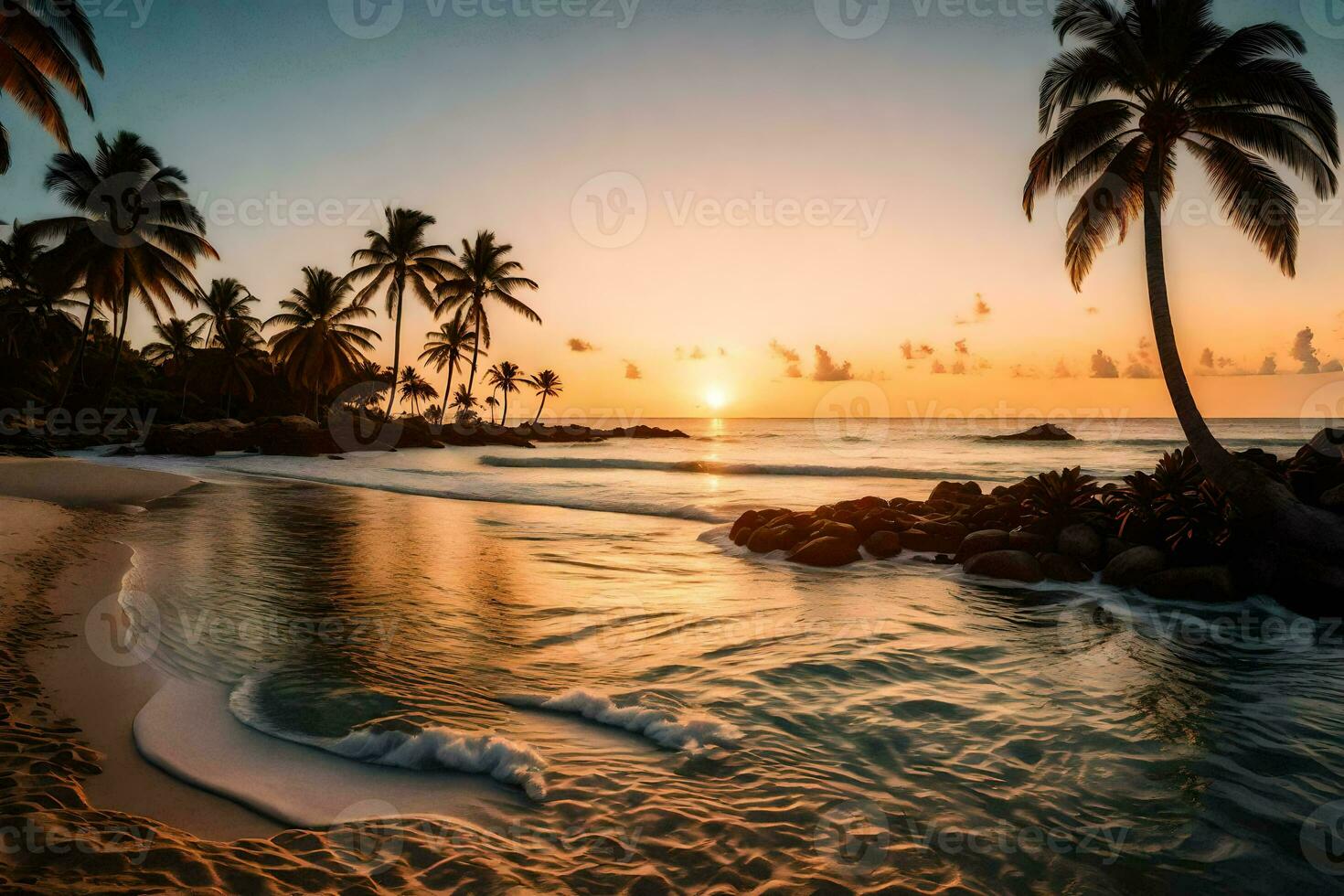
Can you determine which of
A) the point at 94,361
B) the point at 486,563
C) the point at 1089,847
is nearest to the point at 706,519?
the point at 486,563

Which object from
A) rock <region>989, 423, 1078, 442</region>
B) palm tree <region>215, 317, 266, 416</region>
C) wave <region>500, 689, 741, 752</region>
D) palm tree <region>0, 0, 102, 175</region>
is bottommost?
wave <region>500, 689, 741, 752</region>

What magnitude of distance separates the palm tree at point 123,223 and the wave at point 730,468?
1833 cm

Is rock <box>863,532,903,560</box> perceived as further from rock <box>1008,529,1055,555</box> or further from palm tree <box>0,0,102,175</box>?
palm tree <box>0,0,102,175</box>

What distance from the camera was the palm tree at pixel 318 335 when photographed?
44781 millimetres

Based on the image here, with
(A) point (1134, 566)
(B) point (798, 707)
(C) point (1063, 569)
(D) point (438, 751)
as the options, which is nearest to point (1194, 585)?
(A) point (1134, 566)

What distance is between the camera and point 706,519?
16656mm

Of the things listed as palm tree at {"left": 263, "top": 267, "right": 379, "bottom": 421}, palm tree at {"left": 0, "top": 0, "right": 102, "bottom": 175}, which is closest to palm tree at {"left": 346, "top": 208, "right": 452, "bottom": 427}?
palm tree at {"left": 263, "top": 267, "right": 379, "bottom": 421}

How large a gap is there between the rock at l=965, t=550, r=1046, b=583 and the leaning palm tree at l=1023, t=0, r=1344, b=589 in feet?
9.33

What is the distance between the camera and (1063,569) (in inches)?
370

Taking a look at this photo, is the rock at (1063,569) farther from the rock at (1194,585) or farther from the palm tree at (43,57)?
the palm tree at (43,57)

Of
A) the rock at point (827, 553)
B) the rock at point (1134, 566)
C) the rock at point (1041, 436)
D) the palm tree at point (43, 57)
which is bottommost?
the rock at point (827, 553)

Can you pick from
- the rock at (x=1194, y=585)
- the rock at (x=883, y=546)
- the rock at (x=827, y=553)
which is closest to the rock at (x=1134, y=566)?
the rock at (x=1194, y=585)

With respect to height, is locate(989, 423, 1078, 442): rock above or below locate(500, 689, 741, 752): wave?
above

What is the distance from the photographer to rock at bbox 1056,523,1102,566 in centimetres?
962
